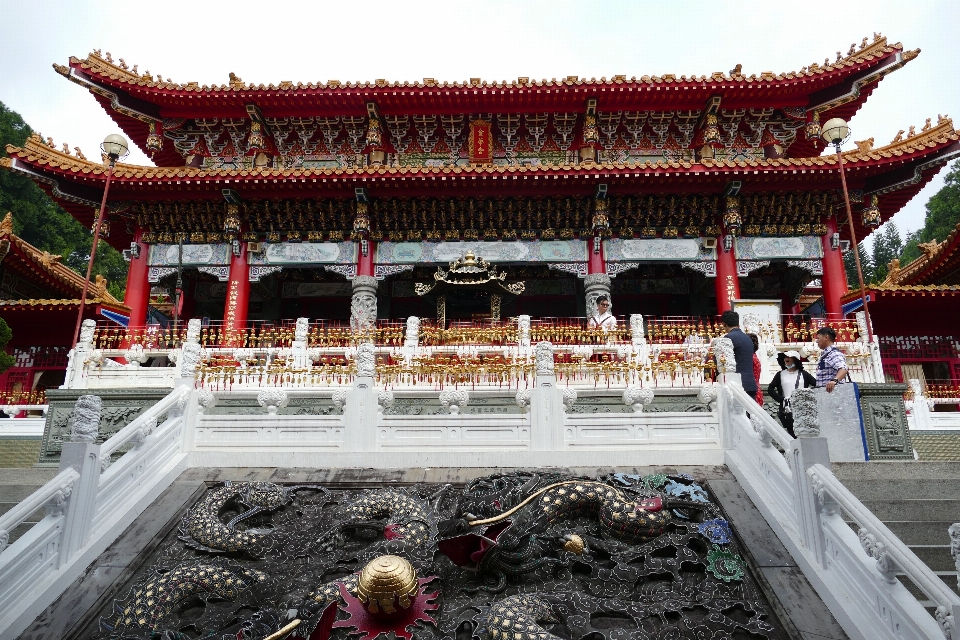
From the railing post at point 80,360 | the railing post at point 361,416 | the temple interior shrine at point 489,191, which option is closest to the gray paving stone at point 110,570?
the railing post at point 361,416

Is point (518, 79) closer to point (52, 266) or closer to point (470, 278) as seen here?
point (470, 278)

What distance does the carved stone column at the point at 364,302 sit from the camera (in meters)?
13.1

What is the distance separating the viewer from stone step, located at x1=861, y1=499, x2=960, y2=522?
512 centimetres

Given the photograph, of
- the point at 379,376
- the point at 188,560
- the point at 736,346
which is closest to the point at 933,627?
the point at 736,346

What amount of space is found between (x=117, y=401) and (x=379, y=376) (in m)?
3.69

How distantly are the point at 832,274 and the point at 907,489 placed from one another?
869cm

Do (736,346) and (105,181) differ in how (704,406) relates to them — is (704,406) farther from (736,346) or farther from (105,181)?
(105,181)

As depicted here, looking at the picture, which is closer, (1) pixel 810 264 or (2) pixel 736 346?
(2) pixel 736 346

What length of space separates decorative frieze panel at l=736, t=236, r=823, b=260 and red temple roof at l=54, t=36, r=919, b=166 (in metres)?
3.51

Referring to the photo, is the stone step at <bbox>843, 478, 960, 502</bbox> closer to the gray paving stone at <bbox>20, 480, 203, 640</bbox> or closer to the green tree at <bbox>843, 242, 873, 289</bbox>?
the gray paving stone at <bbox>20, 480, 203, 640</bbox>

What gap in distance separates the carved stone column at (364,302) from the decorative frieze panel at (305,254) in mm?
599

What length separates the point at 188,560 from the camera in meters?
4.45

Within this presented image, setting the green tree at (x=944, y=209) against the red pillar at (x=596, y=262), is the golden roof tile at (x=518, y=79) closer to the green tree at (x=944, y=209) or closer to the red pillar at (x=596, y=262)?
the red pillar at (x=596, y=262)

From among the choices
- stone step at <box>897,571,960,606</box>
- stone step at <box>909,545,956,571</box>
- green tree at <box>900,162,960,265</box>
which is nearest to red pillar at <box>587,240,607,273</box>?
stone step at <box>909,545,956,571</box>
